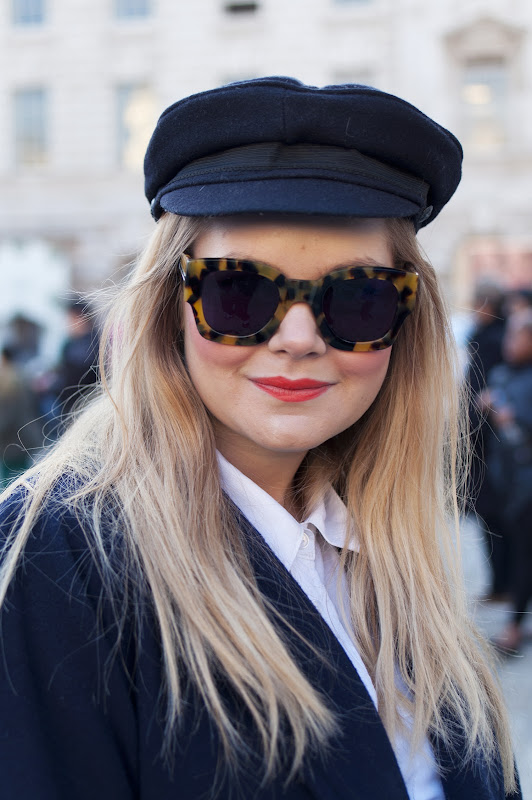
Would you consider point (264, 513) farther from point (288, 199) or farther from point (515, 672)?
point (515, 672)

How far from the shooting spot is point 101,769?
1.08m

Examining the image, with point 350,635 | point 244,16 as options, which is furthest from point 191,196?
point 244,16

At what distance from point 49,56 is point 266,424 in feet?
62.8

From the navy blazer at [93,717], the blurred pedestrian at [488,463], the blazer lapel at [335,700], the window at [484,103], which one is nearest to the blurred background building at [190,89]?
the window at [484,103]

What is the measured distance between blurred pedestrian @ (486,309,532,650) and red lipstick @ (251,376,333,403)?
11.2 feet

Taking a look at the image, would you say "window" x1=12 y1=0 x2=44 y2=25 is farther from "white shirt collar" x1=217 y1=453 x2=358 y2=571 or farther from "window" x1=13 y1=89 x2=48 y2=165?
"white shirt collar" x1=217 y1=453 x2=358 y2=571


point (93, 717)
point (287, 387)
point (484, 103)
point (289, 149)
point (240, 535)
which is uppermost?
point (484, 103)

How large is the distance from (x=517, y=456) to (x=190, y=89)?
15008 mm

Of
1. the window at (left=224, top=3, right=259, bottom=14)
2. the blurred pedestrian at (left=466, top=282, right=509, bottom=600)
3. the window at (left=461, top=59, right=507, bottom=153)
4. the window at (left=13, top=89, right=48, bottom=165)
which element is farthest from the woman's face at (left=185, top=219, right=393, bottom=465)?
the window at (left=13, top=89, right=48, bottom=165)

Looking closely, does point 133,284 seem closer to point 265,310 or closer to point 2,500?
point 265,310

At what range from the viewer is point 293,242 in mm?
1324

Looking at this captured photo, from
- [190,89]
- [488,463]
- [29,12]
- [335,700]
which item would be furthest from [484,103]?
[335,700]

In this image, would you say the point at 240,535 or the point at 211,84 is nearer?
the point at 240,535

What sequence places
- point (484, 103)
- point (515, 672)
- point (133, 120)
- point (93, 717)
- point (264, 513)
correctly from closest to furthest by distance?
point (93, 717) < point (264, 513) < point (515, 672) < point (484, 103) < point (133, 120)
